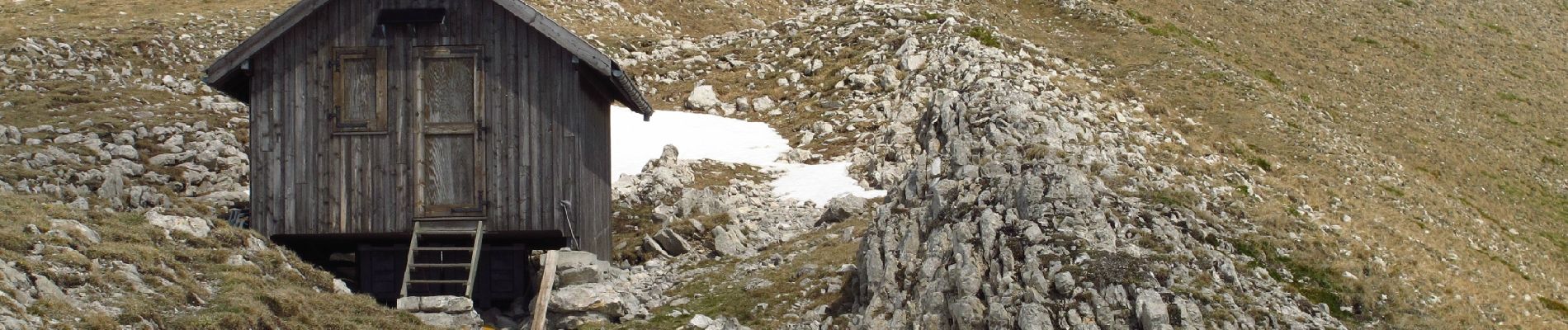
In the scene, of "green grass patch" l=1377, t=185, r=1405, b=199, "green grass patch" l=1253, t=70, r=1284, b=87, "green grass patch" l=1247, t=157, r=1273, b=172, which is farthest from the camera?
"green grass patch" l=1253, t=70, r=1284, b=87

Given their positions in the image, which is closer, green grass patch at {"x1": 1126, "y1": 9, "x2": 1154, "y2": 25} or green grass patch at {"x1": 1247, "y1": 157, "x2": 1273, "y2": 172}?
green grass patch at {"x1": 1247, "y1": 157, "x2": 1273, "y2": 172}

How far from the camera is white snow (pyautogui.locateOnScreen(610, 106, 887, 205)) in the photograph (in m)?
30.3

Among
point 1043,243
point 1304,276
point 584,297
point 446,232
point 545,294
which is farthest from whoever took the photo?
point 446,232

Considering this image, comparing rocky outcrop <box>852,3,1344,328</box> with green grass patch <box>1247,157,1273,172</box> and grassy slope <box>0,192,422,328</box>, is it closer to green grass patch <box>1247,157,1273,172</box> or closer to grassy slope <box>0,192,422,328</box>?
grassy slope <box>0,192,422,328</box>

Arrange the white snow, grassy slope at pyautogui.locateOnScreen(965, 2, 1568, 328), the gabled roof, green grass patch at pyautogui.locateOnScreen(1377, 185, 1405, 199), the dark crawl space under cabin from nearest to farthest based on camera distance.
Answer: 1. the gabled roof
2. the dark crawl space under cabin
3. grassy slope at pyautogui.locateOnScreen(965, 2, 1568, 328)
4. the white snow
5. green grass patch at pyautogui.locateOnScreen(1377, 185, 1405, 199)

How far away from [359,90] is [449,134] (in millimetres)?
1448

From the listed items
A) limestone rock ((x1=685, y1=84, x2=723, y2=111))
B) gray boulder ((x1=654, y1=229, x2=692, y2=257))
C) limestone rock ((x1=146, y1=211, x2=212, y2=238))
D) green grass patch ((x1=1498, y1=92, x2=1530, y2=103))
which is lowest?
green grass patch ((x1=1498, y1=92, x2=1530, y2=103))

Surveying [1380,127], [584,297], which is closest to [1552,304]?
[584,297]

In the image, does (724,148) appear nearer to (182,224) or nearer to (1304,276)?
(182,224)

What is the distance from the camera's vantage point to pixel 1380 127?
145 feet

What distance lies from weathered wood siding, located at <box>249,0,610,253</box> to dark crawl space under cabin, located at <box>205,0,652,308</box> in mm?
17

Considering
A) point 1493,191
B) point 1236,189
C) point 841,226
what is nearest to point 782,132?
point 841,226

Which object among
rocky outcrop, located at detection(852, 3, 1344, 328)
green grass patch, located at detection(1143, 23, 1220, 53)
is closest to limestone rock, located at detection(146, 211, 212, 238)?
rocky outcrop, located at detection(852, 3, 1344, 328)

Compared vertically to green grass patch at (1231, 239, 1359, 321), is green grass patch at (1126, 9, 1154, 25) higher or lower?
lower
